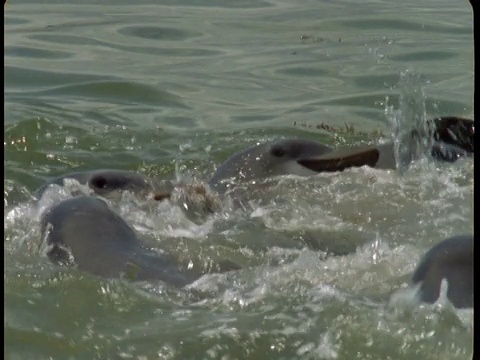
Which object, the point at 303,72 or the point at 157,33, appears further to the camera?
the point at 157,33

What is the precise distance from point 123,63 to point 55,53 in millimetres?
704

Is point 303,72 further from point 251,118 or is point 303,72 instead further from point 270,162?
point 270,162

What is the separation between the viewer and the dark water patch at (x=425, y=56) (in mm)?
10711

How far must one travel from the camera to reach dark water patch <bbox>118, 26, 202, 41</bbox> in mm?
11664

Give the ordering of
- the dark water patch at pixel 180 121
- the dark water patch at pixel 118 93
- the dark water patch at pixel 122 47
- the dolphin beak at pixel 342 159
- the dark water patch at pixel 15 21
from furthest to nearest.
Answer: the dark water patch at pixel 15 21 → the dark water patch at pixel 122 47 → the dark water patch at pixel 118 93 → the dark water patch at pixel 180 121 → the dolphin beak at pixel 342 159

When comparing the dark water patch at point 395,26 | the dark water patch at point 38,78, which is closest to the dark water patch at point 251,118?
the dark water patch at point 38,78

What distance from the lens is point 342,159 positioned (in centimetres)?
719

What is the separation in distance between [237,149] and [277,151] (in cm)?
103

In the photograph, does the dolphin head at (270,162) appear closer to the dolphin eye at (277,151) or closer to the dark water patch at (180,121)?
the dolphin eye at (277,151)

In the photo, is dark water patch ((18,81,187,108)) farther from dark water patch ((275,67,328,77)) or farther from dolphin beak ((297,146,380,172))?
dolphin beak ((297,146,380,172))

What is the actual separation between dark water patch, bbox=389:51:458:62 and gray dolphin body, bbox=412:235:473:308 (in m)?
6.41

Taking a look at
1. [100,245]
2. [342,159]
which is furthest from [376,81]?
[100,245]

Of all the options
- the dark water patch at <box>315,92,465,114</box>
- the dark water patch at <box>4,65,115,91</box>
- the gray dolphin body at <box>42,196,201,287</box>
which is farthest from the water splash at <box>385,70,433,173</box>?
the dark water patch at <box>4,65,115,91</box>

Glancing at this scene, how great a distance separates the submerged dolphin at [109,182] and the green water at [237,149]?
0.27m
